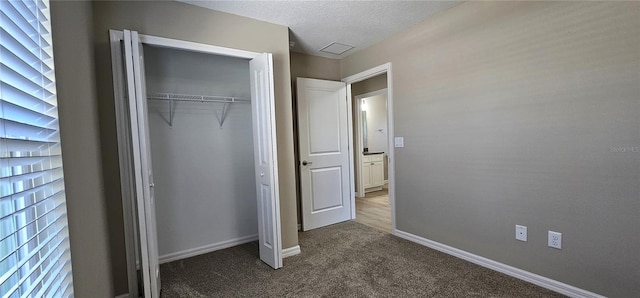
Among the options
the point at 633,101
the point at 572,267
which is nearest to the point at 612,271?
the point at 572,267

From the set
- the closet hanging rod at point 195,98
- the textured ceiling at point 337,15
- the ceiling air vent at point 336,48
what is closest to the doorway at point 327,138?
the ceiling air vent at point 336,48

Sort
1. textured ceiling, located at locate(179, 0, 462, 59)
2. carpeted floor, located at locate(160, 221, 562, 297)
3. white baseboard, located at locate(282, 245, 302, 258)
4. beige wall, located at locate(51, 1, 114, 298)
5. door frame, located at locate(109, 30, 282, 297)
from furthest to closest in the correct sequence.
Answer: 1. white baseboard, located at locate(282, 245, 302, 258)
2. textured ceiling, located at locate(179, 0, 462, 59)
3. carpeted floor, located at locate(160, 221, 562, 297)
4. door frame, located at locate(109, 30, 282, 297)
5. beige wall, located at locate(51, 1, 114, 298)

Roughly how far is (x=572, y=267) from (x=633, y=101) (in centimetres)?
115

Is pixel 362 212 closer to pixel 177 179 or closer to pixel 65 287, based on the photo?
pixel 177 179

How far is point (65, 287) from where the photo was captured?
94 cm

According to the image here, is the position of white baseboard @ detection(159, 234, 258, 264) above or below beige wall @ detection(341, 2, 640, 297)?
below

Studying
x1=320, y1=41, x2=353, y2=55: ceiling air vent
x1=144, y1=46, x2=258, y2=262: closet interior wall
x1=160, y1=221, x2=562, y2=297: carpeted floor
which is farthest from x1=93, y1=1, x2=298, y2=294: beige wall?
x1=320, y1=41, x2=353, y2=55: ceiling air vent

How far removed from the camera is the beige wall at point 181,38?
6.45 feet

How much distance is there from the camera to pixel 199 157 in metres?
2.88

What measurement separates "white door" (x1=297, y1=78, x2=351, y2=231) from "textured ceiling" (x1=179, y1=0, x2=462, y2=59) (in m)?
0.71

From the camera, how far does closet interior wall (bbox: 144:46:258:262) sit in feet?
8.79

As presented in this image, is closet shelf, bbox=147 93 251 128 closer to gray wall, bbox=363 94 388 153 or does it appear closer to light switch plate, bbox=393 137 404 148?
→ light switch plate, bbox=393 137 404 148

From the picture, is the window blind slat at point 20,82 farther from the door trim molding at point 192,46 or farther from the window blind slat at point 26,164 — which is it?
the door trim molding at point 192,46

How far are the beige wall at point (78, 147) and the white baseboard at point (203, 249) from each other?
1.29 meters
